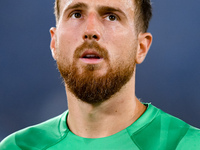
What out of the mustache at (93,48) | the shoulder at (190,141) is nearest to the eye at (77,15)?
the mustache at (93,48)

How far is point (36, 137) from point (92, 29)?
2.80 feet

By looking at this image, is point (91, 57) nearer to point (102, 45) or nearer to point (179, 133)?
point (102, 45)

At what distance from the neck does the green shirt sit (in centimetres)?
4

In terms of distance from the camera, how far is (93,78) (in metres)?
1.91

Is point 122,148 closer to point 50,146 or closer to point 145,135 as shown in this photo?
point 145,135

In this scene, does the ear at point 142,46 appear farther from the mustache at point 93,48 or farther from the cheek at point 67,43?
the cheek at point 67,43

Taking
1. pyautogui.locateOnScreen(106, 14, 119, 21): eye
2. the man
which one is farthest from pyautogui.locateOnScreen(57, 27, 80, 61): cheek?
pyautogui.locateOnScreen(106, 14, 119, 21): eye

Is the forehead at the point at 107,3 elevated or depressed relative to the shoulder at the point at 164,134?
elevated

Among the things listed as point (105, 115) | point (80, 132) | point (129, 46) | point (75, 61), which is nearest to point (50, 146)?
point (80, 132)

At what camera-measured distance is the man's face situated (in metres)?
1.91

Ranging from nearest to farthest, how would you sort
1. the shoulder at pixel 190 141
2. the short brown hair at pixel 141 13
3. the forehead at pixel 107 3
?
the shoulder at pixel 190 141, the forehead at pixel 107 3, the short brown hair at pixel 141 13

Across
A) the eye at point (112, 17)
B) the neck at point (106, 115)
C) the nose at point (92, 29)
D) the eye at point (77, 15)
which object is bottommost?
the neck at point (106, 115)

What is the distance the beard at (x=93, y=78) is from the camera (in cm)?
190

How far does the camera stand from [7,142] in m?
2.30
